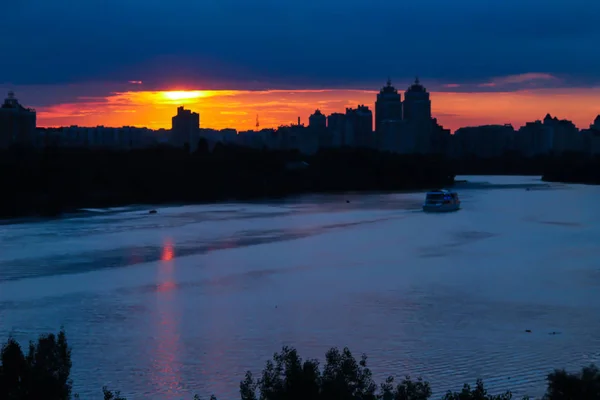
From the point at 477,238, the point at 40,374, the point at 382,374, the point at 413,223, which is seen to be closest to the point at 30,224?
the point at 413,223

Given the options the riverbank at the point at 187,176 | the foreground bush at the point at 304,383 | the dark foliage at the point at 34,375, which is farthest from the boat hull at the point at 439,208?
the dark foliage at the point at 34,375

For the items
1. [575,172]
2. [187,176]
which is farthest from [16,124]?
[575,172]

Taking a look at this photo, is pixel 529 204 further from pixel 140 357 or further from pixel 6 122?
pixel 6 122

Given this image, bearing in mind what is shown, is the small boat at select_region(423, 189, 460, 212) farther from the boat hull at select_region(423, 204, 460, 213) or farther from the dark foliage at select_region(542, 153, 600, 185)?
the dark foliage at select_region(542, 153, 600, 185)

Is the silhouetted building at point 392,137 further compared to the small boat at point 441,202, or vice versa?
the silhouetted building at point 392,137

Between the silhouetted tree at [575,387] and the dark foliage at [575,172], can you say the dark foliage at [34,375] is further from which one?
the dark foliage at [575,172]

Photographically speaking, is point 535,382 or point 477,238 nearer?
point 535,382

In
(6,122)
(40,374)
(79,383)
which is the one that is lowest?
(79,383)
